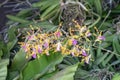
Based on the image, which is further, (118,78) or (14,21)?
(14,21)

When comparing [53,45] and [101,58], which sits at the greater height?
[53,45]

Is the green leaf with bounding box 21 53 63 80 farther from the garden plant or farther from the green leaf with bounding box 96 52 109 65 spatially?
the green leaf with bounding box 96 52 109 65

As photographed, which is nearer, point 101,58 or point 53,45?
point 53,45

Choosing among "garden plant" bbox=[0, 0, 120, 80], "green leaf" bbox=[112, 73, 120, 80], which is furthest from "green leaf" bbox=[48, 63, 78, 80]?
"green leaf" bbox=[112, 73, 120, 80]

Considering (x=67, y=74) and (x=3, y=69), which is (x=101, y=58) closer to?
(x=67, y=74)

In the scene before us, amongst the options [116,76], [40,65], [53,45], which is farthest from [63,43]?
[116,76]

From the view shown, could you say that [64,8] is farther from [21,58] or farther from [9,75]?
[9,75]

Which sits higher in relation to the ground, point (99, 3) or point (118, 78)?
point (99, 3)

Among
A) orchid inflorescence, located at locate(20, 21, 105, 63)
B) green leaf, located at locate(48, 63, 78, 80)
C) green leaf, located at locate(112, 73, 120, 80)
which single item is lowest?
green leaf, located at locate(112, 73, 120, 80)

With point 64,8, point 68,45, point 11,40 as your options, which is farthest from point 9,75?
point 64,8
